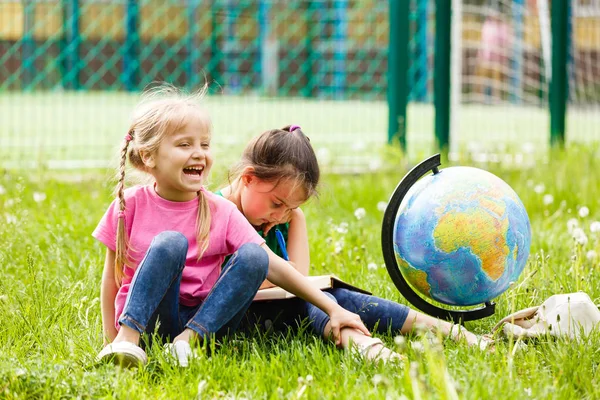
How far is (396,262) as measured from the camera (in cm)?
364

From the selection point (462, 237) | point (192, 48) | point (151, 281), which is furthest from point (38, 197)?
point (192, 48)

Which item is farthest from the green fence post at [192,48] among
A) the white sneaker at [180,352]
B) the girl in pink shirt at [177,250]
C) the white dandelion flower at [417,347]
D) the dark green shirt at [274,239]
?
the white dandelion flower at [417,347]

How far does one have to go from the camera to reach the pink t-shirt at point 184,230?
3.40 meters

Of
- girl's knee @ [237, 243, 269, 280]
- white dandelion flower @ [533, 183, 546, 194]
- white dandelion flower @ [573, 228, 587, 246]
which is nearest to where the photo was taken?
girl's knee @ [237, 243, 269, 280]

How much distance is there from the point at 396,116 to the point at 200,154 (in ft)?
16.1

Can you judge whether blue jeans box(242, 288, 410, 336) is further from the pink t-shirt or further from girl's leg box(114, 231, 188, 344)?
girl's leg box(114, 231, 188, 344)

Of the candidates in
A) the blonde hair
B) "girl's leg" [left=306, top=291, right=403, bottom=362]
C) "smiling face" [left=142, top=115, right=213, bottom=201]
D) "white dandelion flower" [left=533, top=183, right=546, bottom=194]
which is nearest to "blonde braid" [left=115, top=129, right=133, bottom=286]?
the blonde hair

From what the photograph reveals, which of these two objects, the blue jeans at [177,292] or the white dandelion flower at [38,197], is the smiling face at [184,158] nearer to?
the blue jeans at [177,292]

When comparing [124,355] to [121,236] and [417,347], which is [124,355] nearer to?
[121,236]

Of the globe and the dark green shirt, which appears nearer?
the globe

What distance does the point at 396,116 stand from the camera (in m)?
8.12

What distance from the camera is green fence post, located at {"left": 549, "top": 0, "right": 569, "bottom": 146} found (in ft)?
28.8

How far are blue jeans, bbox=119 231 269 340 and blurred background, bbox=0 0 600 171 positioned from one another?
410 cm

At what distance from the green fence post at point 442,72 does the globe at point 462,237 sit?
457cm
